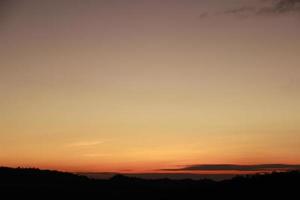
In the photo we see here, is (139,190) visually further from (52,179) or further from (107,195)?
(52,179)

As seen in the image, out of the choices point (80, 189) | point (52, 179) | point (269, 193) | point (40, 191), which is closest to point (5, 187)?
point (40, 191)

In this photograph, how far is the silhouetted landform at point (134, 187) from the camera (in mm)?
43719

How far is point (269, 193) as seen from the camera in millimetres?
42062

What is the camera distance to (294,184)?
4291cm

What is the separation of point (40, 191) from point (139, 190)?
928 cm

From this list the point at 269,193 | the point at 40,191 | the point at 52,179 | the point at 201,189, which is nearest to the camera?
the point at 269,193

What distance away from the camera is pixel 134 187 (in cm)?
5859

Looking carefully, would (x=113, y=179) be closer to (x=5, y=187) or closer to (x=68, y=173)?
(x=68, y=173)

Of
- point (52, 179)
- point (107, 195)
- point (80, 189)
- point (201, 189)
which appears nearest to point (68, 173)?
point (52, 179)

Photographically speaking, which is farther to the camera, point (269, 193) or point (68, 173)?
point (68, 173)

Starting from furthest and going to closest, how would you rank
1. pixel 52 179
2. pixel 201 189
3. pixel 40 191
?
pixel 52 179
pixel 40 191
pixel 201 189

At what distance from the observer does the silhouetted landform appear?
4372 cm

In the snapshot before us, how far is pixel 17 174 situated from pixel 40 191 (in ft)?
43.5

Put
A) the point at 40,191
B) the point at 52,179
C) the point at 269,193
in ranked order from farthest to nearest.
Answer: the point at 52,179 < the point at 40,191 < the point at 269,193
